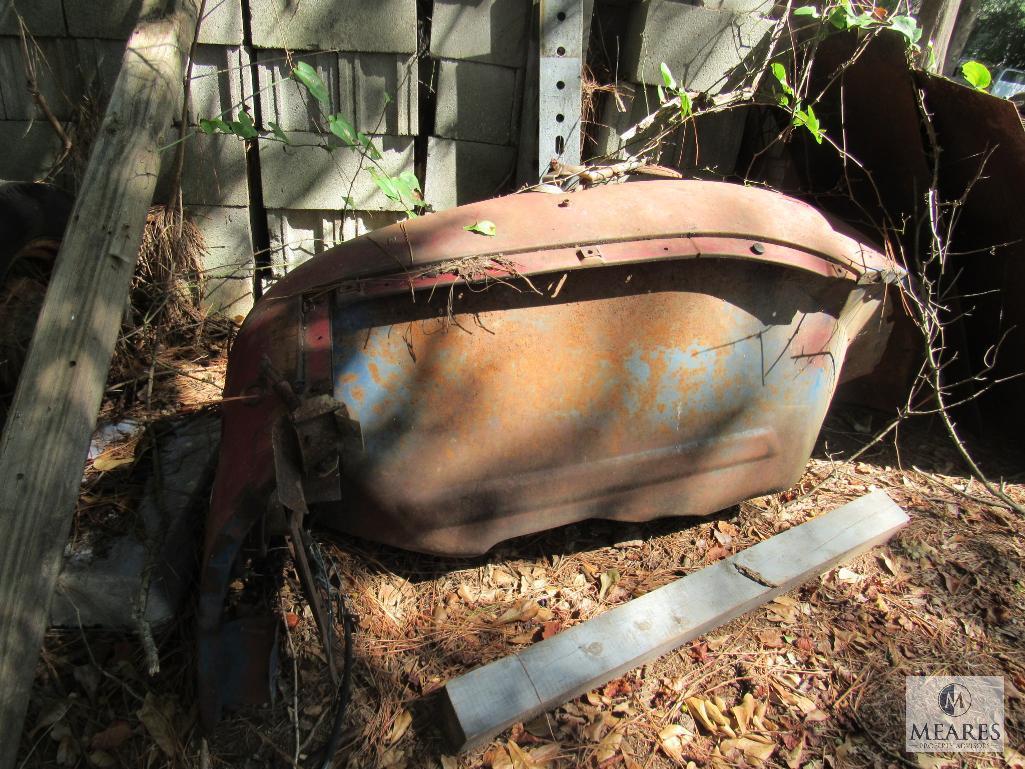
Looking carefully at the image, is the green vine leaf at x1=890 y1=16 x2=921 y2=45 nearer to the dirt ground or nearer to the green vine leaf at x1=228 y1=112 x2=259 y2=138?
the dirt ground

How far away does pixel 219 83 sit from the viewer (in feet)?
9.51

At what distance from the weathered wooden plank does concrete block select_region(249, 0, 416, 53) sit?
257cm

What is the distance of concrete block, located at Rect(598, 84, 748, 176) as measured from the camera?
318 centimetres

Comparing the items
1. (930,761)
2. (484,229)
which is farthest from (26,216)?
(930,761)

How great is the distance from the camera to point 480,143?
318 cm

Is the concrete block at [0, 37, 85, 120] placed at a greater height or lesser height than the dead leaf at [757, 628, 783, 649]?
greater

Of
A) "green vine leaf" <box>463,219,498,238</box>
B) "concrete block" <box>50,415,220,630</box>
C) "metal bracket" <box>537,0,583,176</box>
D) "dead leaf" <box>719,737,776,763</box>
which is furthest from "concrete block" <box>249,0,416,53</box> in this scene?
"dead leaf" <box>719,737,776,763</box>

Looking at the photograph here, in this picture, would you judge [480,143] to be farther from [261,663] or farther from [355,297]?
[261,663]

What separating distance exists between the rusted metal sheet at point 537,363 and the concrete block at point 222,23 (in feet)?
5.33

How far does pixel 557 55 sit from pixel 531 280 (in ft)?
5.37

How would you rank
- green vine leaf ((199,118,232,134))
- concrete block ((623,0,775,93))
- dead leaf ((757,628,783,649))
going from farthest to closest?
concrete block ((623,0,775,93)) < green vine leaf ((199,118,232,134)) < dead leaf ((757,628,783,649))

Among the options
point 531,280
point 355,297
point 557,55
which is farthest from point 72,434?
point 557,55

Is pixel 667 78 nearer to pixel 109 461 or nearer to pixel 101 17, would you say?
pixel 101 17

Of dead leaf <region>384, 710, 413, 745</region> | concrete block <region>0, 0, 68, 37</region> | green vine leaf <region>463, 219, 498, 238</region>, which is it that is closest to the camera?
dead leaf <region>384, 710, 413, 745</region>
